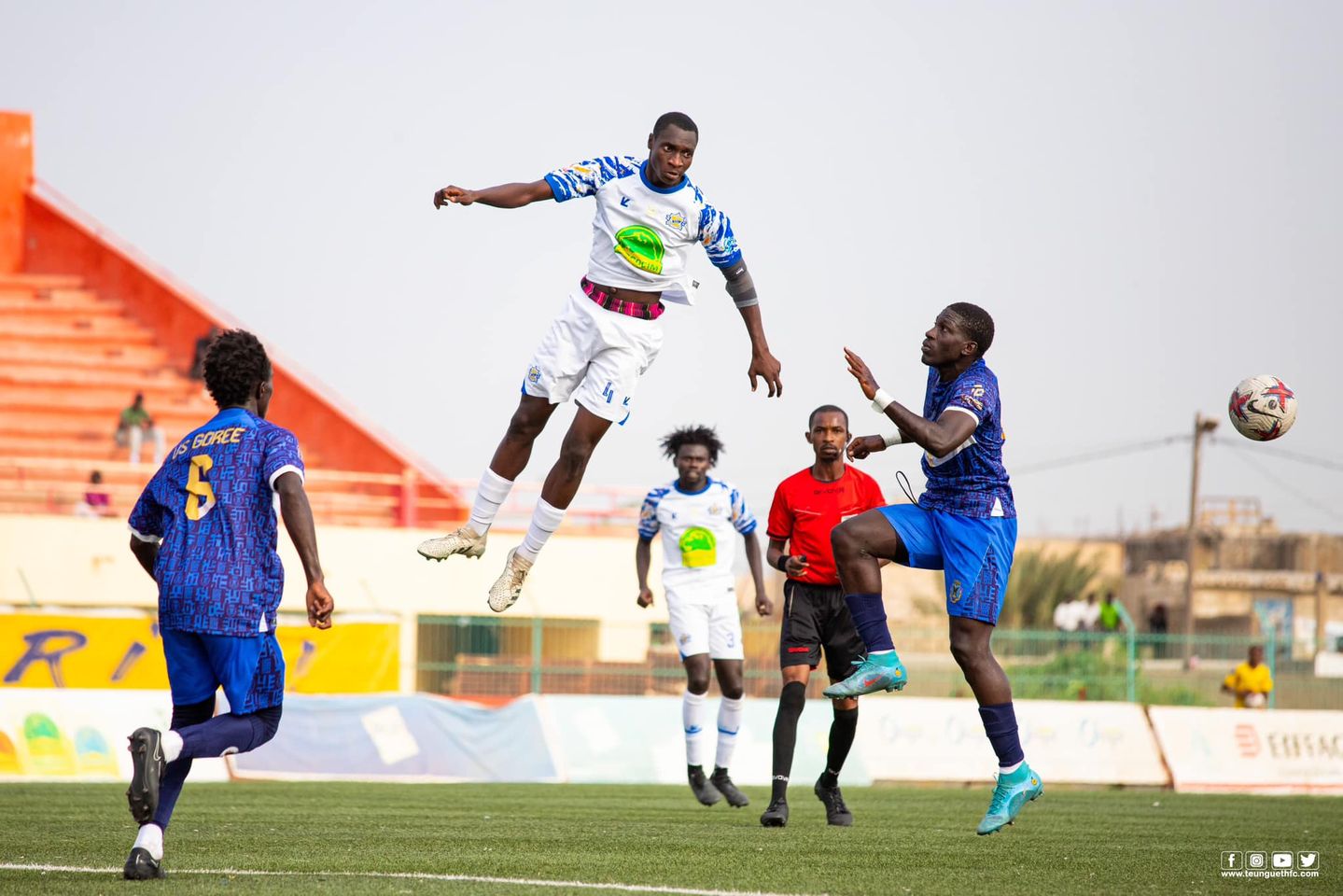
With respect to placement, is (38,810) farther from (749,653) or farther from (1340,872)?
(749,653)

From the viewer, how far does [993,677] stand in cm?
779

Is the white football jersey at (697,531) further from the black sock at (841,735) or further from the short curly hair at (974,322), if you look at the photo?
the short curly hair at (974,322)

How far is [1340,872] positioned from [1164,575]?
50.6 m

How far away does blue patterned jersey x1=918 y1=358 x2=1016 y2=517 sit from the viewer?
7.66 m

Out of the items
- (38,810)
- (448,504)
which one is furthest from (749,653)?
(38,810)

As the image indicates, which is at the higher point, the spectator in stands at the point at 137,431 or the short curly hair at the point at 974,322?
the short curly hair at the point at 974,322

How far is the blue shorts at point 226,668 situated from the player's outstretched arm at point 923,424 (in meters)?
2.92

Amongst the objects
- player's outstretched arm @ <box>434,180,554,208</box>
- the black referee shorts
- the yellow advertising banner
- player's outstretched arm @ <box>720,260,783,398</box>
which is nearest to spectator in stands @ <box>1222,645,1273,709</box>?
the yellow advertising banner

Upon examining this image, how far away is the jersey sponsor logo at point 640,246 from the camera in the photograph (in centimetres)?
848

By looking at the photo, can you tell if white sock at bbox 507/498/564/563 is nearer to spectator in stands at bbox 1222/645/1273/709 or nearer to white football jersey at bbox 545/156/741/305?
white football jersey at bbox 545/156/741/305

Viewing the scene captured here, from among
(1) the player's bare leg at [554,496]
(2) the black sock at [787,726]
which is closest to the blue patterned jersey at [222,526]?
(1) the player's bare leg at [554,496]

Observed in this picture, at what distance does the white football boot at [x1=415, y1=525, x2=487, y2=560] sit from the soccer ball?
14.3 feet

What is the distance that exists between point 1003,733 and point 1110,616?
18581 millimetres

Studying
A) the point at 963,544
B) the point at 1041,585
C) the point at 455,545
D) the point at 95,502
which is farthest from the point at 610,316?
the point at 1041,585
